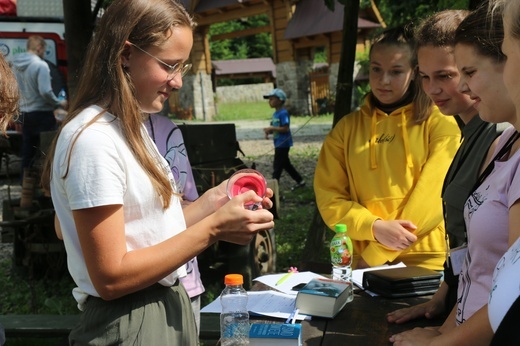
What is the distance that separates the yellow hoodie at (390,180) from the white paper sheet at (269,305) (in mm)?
487

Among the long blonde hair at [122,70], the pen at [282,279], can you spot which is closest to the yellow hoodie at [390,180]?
the pen at [282,279]

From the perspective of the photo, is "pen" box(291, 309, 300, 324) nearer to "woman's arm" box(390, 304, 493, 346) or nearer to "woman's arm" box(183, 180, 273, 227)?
"woman's arm" box(183, 180, 273, 227)

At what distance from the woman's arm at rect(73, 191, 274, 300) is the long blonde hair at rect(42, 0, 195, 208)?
139mm

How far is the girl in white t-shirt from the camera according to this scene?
5.15 ft

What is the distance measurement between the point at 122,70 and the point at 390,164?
151 centimetres

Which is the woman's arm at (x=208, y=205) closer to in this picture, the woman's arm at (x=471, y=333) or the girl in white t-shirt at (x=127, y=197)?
the girl in white t-shirt at (x=127, y=197)

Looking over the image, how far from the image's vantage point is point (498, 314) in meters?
1.12

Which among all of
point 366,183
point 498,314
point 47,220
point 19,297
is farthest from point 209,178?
point 498,314

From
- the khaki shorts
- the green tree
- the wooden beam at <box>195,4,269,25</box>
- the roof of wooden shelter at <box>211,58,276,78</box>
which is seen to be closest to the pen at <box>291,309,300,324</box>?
the khaki shorts

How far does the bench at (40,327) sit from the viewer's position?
402 centimetres

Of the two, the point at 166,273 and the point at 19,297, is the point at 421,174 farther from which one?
the point at 19,297

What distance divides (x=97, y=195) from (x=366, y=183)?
1576 millimetres

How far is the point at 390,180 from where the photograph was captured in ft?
9.26

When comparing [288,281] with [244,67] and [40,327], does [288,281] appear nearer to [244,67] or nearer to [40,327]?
[40,327]
